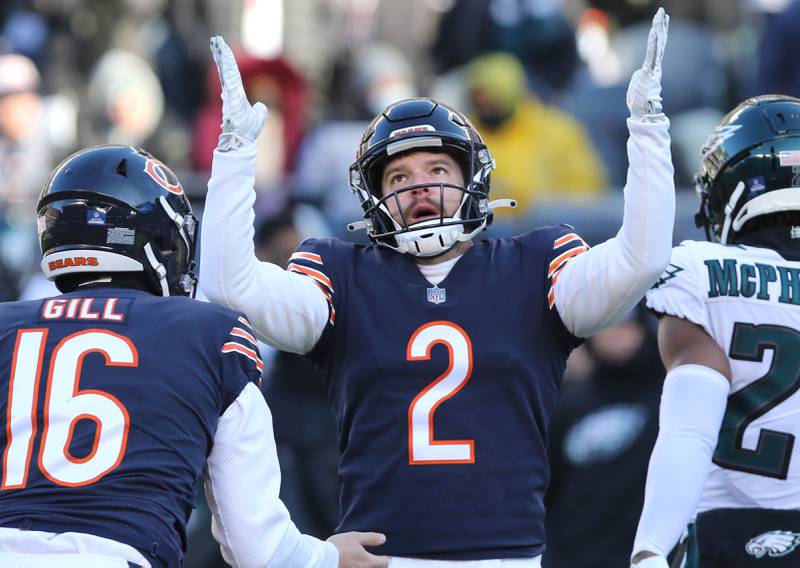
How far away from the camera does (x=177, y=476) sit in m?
3.74

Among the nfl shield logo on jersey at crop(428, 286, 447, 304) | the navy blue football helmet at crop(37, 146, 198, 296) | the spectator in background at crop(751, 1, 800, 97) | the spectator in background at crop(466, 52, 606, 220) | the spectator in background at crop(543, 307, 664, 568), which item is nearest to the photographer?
the navy blue football helmet at crop(37, 146, 198, 296)

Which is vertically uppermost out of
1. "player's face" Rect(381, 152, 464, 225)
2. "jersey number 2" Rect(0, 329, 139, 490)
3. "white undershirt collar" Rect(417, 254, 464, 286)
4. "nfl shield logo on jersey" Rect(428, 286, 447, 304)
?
"player's face" Rect(381, 152, 464, 225)

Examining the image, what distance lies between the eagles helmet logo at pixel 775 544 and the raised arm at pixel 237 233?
146cm

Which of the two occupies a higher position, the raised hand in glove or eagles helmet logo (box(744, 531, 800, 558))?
eagles helmet logo (box(744, 531, 800, 558))

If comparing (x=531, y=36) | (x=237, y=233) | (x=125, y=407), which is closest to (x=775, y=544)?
(x=237, y=233)

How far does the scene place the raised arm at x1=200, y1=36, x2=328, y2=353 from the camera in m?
4.16

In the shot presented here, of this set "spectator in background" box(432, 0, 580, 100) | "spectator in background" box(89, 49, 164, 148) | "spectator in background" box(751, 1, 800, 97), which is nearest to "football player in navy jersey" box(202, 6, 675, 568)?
"spectator in background" box(751, 1, 800, 97)

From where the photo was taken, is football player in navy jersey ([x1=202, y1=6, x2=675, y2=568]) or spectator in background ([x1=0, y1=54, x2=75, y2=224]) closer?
football player in navy jersey ([x1=202, y1=6, x2=675, y2=568])

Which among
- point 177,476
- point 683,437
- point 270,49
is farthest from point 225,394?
point 270,49

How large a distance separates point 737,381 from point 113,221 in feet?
6.13

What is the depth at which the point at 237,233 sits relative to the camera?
4.15 metres

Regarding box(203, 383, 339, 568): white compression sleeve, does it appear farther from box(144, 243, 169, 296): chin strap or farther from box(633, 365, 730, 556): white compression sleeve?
box(633, 365, 730, 556): white compression sleeve

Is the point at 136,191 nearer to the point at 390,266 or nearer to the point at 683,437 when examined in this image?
the point at 390,266

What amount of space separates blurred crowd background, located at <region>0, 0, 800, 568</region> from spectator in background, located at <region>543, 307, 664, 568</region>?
11 millimetres
